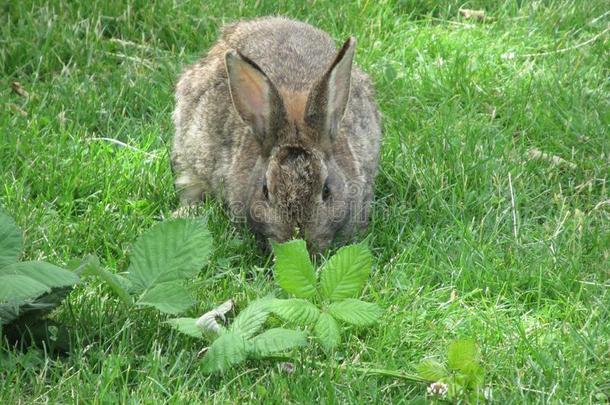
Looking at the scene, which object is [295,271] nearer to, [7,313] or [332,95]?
[7,313]

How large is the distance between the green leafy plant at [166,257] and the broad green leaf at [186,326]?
75 mm

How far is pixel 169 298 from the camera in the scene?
4219 millimetres

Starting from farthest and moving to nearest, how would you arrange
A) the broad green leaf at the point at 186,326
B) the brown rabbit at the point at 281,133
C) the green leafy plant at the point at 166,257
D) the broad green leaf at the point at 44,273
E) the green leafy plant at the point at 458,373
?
the brown rabbit at the point at 281,133
the green leafy plant at the point at 166,257
the broad green leaf at the point at 186,326
the green leafy plant at the point at 458,373
the broad green leaf at the point at 44,273

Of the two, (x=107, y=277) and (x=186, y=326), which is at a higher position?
(x=107, y=277)

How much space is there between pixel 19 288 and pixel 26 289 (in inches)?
0.9

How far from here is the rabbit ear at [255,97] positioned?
518cm

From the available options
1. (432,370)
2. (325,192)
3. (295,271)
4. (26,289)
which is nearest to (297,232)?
(325,192)

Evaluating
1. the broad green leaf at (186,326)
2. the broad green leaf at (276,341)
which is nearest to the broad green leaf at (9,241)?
the broad green leaf at (186,326)

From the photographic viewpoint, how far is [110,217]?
5215 millimetres

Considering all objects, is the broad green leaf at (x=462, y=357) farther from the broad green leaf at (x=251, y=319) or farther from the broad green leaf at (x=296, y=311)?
the broad green leaf at (x=251, y=319)

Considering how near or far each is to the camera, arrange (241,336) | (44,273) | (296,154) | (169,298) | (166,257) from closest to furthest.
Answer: (44,273)
(241,336)
(169,298)
(166,257)
(296,154)

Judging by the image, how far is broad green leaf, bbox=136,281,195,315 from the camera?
165 inches

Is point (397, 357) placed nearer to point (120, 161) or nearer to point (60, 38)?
point (120, 161)

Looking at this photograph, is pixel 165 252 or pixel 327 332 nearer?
pixel 327 332
